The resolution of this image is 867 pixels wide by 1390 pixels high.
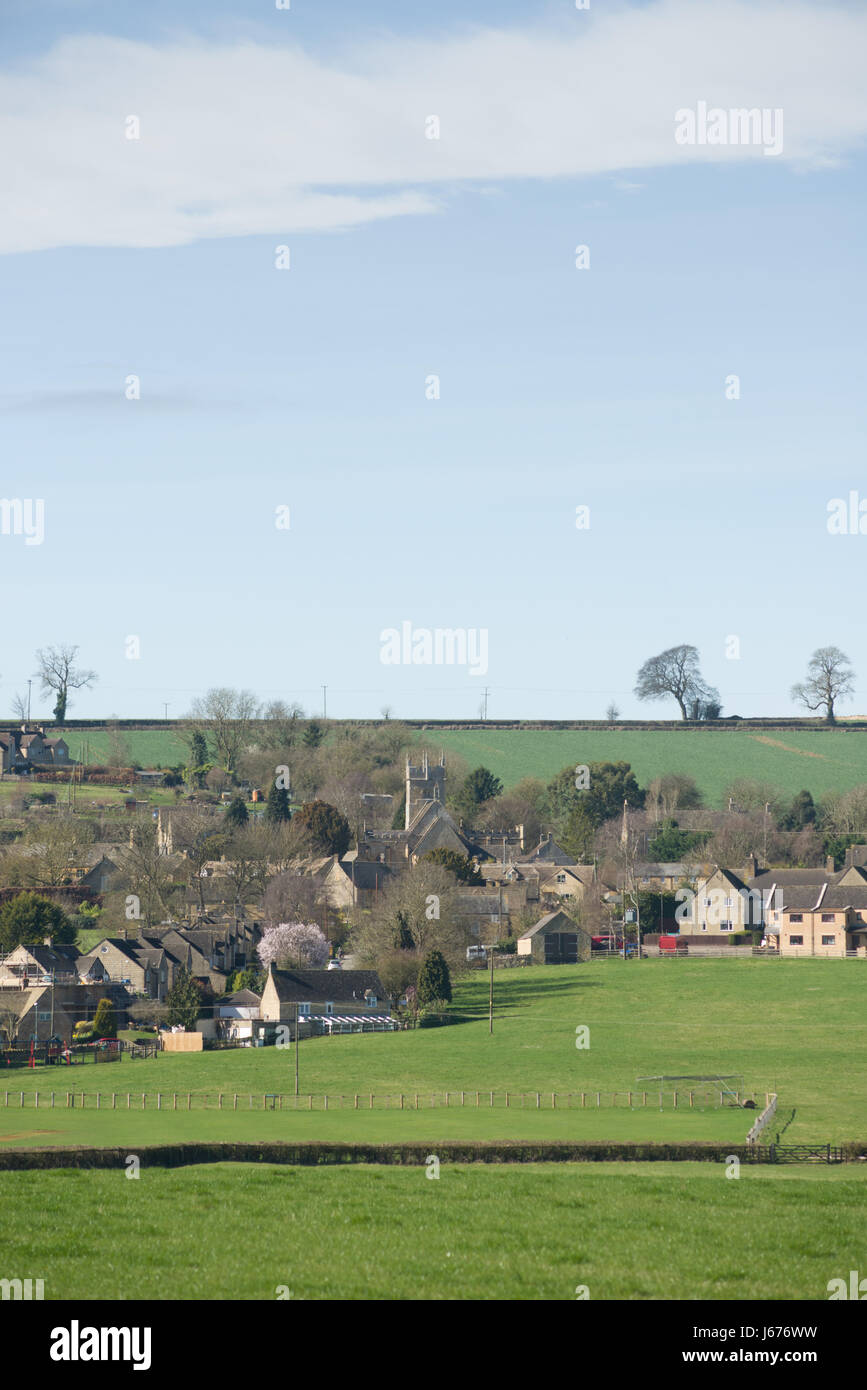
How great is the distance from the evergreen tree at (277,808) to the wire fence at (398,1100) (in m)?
70.3

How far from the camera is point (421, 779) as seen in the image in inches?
5659

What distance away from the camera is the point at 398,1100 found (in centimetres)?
5453

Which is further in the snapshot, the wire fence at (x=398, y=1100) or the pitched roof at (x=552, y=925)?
the pitched roof at (x=552, y=925)

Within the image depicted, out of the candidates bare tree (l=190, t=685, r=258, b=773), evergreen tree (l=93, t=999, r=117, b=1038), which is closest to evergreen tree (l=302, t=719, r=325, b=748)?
bare tree (l=190, t=685, r=258, b=773)

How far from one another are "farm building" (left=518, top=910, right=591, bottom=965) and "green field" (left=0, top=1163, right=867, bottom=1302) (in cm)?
6639

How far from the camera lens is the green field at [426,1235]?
20.0m

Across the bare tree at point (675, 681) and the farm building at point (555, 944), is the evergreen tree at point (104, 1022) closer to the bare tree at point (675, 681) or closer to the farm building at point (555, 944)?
the farm building at point (555, 944)

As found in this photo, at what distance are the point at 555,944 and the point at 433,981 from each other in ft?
58.1

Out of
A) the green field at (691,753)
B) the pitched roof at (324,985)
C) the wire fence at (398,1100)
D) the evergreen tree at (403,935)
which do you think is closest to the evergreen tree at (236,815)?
the green field at (691,753)

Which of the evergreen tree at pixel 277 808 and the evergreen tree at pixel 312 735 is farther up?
the evergreen tree at pixel 312 735

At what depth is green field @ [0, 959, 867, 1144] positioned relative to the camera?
46000mm

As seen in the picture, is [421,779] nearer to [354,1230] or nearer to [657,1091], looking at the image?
[657,1091]
